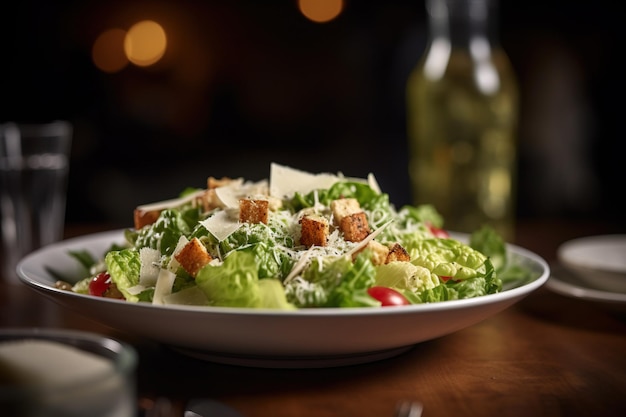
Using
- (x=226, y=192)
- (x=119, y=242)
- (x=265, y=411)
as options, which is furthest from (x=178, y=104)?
(x=265, y=411)

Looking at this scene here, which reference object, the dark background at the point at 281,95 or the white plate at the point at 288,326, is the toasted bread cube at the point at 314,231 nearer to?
the white plate at the point at 288,326

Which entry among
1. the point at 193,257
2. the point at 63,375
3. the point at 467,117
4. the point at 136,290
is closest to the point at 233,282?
the point at 193,257

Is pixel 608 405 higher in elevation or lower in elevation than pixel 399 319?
lower

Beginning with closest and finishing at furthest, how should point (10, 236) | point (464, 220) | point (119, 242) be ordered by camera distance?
point (119, 242) → point (10, 236) → point (464, 220)

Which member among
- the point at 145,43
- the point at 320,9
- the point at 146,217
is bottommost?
the point at 146,217

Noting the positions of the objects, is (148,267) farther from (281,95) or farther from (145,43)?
(145,43)

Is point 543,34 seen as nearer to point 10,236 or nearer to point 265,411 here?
point 10,236
